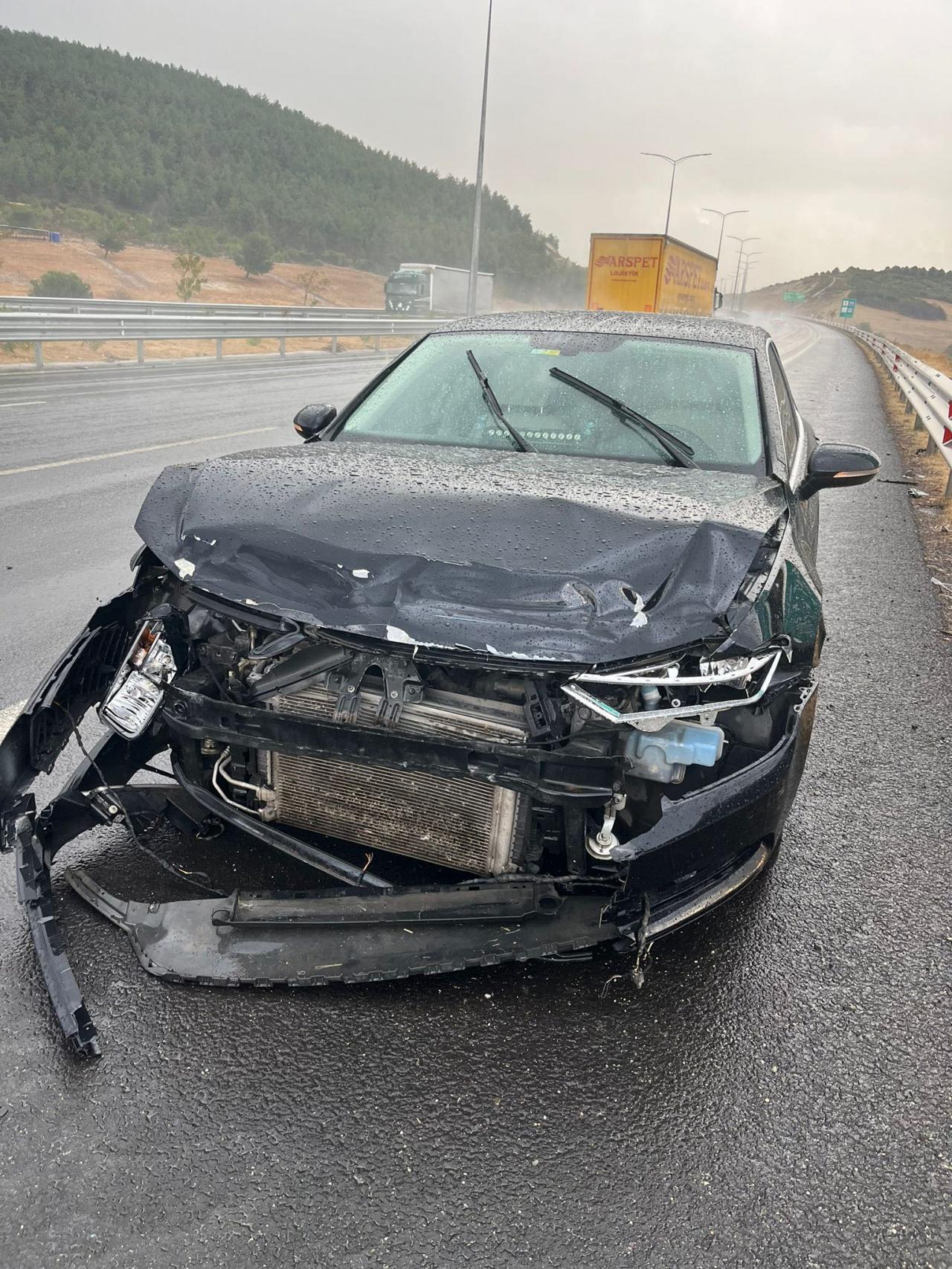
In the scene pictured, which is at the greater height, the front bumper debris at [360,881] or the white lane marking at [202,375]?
the front bumper debris at [360,881]

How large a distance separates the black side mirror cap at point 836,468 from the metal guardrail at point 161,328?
14.9 metres

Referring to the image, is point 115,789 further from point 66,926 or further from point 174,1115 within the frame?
point 174,1115

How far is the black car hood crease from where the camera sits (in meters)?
2.42

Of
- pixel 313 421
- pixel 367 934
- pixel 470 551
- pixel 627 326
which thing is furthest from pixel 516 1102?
pixel 627 326

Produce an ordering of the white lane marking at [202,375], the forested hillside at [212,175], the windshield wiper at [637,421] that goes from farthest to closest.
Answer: the forested hillside at [212,175], the white lane marking at [202,375], the windshield wiper at [637,421]

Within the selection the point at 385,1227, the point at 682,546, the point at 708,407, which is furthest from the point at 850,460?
the point at 385,1227

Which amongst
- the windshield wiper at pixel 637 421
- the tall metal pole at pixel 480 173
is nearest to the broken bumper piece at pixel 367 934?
the windshield wiper at pixel 637 421

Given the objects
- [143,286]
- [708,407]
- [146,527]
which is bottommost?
[143,286]

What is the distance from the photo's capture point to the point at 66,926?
2768mm

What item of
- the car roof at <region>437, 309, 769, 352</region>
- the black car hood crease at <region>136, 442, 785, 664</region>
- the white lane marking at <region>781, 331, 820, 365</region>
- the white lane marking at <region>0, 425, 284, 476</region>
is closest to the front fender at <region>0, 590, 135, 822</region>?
the black car hood crease at <region>136, 442, 785, 664</region>

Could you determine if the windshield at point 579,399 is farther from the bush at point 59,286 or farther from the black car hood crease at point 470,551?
the bush at point 59,286

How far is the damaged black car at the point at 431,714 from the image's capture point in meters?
2.41

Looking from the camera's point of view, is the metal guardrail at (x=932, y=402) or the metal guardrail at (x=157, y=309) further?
the metal guardrail at (x=157, y=309)

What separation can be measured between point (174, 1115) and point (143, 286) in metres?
45.1
